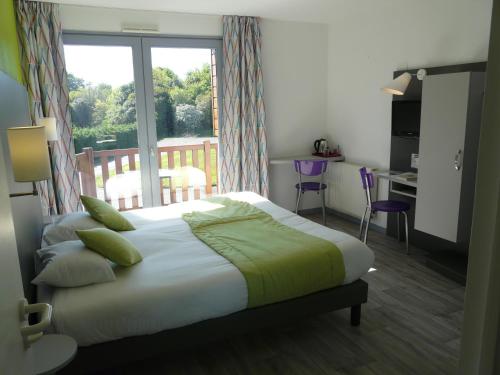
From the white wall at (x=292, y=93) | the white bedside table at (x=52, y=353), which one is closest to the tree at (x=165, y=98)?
the white wall at (x=292, y=93)

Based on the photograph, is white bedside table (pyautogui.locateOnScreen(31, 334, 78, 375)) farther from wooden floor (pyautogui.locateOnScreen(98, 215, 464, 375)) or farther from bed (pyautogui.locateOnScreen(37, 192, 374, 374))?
wooden floor (pyautogui.locateOnScreen(98, 215, 464, 375))

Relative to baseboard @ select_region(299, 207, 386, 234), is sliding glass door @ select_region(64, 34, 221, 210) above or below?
above

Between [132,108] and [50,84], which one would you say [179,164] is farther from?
[50,84]

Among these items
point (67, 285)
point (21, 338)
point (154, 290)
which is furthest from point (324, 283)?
point (21, 338)

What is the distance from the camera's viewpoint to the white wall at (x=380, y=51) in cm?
362

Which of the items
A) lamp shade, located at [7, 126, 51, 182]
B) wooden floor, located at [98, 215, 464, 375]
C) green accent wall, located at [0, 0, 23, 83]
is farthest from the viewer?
green accent wall, located at [0, 0, 23, 83]

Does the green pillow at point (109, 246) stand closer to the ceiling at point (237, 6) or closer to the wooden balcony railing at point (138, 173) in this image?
the wooden balcony railing at point (138, 173)

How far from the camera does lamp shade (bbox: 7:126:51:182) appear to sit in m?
1.84

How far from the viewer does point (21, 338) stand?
1.06 metres

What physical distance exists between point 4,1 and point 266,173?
10.8 ft

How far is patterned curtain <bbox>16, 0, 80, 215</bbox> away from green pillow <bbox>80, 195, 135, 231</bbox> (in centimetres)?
119

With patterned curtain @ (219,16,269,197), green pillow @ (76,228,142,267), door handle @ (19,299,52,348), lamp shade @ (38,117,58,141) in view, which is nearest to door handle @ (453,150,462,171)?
patterned curtain @ (219,16,269,197)

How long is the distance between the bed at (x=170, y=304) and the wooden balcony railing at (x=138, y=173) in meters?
2.09

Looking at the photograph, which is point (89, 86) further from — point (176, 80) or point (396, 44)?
point (396, 44)
